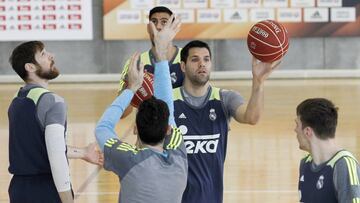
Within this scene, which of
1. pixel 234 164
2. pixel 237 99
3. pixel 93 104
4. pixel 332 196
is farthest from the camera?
pixel 93 104

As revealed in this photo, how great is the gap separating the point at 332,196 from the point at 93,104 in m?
9.96

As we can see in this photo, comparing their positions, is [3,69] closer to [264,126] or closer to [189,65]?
[264,126]

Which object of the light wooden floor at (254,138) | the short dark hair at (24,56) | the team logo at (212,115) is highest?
the short dark hair at (24,56)

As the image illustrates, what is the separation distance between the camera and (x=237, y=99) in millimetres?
4832

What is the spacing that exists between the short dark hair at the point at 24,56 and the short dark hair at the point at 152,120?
1050mm

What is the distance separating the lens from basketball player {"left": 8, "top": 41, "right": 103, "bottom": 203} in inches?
163

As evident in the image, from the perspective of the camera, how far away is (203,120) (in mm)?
4824

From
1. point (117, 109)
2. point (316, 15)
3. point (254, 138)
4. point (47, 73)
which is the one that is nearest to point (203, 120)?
point (47, 73)

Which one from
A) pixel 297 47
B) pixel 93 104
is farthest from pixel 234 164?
pixel 297 47

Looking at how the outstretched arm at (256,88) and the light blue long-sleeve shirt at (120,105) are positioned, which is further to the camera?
the outstretched arm at (256,88)

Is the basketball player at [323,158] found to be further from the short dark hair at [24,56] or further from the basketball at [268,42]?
the short dark hair at [24,56]

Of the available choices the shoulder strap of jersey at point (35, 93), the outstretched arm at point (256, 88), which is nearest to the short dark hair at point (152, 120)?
the shoulder strap of jersey at point (35, 93)

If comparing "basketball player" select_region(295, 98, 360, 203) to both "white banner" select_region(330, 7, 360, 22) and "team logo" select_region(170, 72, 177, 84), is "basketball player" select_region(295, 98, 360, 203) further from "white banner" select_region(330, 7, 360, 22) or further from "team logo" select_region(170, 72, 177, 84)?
"white banner" select_region(330, 7, 360, 22)

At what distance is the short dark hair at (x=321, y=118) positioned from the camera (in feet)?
11.4
